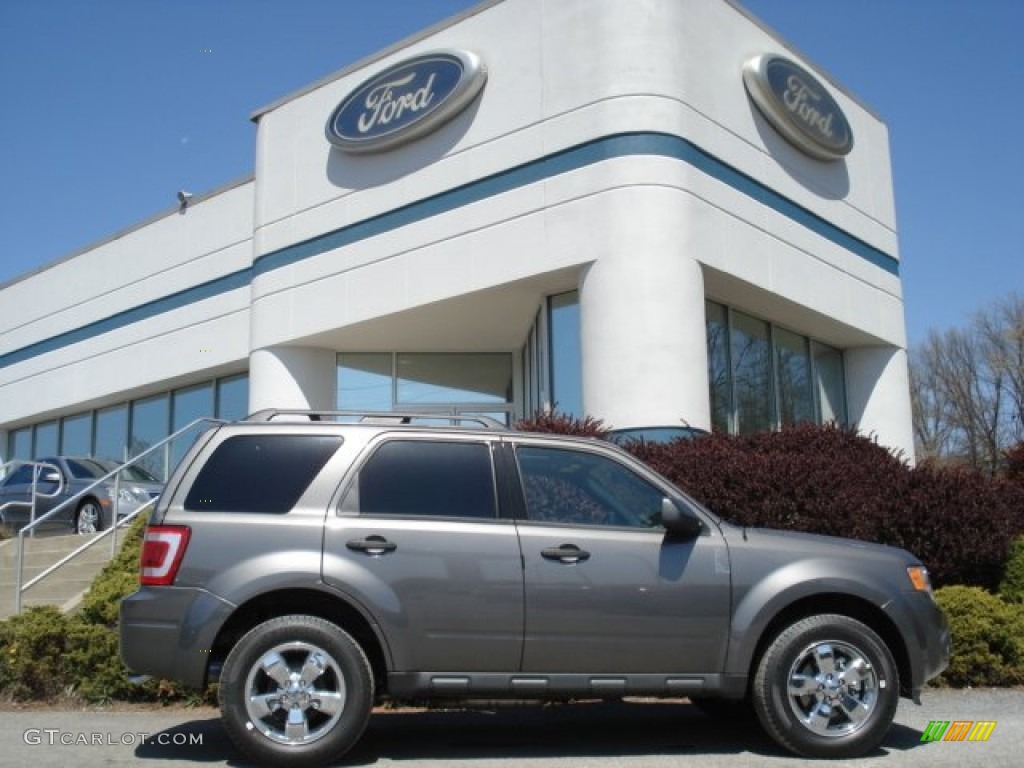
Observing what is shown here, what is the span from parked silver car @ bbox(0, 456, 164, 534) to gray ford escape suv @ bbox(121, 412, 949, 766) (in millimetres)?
9222

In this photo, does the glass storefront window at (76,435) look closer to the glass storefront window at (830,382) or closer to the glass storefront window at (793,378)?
the glass storefront window at (793,378)

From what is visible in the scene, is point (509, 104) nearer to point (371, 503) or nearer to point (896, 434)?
point (896, 434)

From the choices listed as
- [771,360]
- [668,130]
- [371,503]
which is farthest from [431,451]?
[771,360]

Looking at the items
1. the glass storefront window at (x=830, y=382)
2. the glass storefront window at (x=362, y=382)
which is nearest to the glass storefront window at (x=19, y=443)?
the glass storefront window at (x=362, y=382)

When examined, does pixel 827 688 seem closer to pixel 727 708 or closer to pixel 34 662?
pixel 727 708

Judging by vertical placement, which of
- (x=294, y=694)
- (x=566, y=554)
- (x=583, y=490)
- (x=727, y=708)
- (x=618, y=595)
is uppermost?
(x=583, y=490)

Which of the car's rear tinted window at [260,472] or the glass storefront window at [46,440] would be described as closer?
the car's rear tinted window at [260,472]

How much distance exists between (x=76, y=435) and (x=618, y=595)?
68.9ft

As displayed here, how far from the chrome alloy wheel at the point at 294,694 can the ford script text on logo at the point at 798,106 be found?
12419 mm

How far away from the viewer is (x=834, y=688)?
6.04 metres

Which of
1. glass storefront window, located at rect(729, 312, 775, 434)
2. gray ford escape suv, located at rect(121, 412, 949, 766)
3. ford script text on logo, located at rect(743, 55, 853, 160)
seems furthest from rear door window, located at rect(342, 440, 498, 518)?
ford script text on logo, located at rect(743, 55, 853, 160)

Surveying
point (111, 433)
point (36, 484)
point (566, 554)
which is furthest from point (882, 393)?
point (111, 433)

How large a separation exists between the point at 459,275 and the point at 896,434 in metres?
8.29

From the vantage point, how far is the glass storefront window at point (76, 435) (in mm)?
23906
